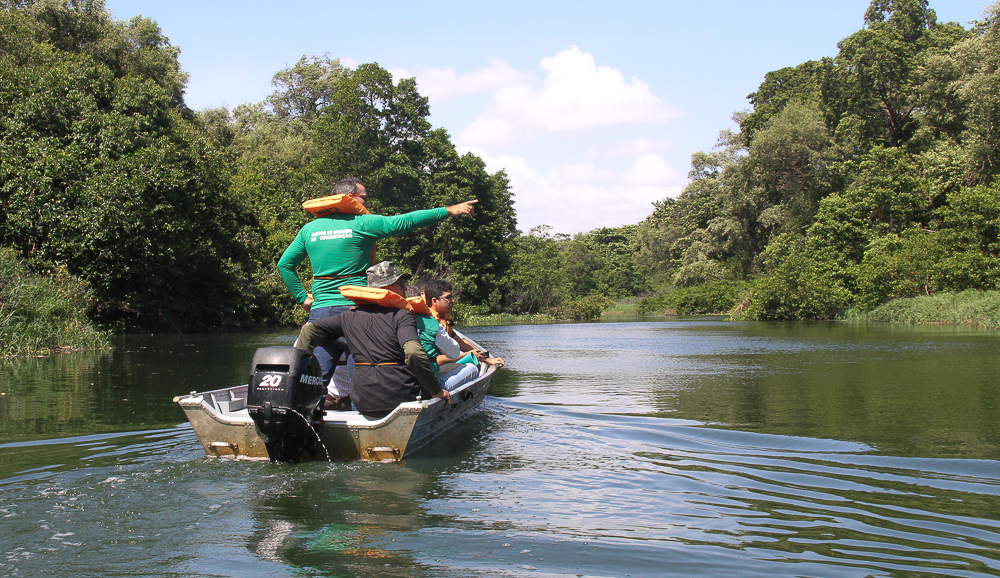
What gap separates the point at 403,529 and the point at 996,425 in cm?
600

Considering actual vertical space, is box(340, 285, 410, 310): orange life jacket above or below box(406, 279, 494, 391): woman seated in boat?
above

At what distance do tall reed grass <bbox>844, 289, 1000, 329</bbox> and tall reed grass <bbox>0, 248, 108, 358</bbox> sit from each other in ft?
87.2

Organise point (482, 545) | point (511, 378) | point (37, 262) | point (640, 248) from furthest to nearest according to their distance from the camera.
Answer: point (640, 248) → point (37, 262) → point (511, 378) → point (482, 545)

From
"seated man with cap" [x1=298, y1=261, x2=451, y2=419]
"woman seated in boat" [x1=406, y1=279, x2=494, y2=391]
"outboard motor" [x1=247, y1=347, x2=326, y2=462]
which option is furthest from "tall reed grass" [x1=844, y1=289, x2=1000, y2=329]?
"outboard motor" [x1=247, y1=347, x2=326, y2=462]

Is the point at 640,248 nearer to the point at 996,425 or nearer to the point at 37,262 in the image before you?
the point at 37,262

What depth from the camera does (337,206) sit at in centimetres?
603

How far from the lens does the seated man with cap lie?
568 centimetres

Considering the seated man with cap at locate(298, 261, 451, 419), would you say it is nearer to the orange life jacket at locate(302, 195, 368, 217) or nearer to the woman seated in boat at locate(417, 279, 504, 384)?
the orange life jacket at locate(302, 195, 368, 217)

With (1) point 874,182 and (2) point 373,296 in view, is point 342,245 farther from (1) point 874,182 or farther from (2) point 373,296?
(1) point 874,182

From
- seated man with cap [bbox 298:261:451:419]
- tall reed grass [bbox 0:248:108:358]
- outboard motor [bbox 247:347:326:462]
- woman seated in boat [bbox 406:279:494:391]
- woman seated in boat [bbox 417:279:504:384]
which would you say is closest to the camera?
outboard motor [bbox 247:347:326:462]

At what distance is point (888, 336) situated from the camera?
805 inches

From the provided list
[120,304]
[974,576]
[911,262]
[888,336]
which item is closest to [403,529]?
[974,576]

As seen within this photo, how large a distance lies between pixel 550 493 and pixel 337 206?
287cm

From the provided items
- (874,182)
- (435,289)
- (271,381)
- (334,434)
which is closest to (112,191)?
(435,289)
